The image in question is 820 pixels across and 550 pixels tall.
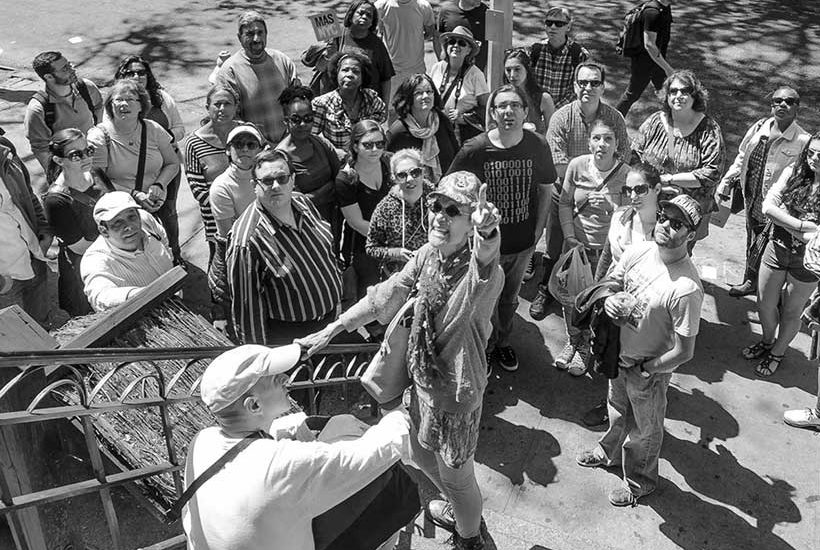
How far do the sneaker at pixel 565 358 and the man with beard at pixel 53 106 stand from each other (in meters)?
4.12

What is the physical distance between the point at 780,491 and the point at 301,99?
3.99 metres

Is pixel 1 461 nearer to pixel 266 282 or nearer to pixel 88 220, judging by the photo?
pixel 266 282

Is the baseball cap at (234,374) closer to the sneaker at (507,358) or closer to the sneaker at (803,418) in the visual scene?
the sneaker at (507,358)

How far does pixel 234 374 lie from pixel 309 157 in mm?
3208

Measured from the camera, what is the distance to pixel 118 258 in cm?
445

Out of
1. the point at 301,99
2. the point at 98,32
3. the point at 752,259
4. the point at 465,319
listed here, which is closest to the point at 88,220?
the point at 301,99

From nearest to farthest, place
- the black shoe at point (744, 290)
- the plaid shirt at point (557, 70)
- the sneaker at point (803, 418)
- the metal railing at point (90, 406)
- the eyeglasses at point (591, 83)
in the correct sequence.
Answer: the metal railing at point (90, 406) → the sneaker at point (803, 418) → the eyeglasses at point (591, 83) → the black shoe at point (744, 290) → the plaid shirt at point (557, 70)

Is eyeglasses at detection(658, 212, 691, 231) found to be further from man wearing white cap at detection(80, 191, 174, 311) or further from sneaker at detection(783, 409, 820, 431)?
man wearing white cap at detection(80, 191, 174, 311)

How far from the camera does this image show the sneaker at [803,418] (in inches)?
196

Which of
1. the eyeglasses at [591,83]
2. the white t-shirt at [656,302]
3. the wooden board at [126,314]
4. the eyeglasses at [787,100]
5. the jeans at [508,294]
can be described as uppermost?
the eyeglasses at [591,83]

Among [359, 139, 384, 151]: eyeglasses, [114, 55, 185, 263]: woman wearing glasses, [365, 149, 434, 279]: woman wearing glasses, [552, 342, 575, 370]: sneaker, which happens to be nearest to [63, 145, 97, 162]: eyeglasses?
[114, 55, 185, 263]: woman wearing glasses

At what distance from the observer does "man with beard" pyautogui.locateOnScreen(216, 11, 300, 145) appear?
652cm

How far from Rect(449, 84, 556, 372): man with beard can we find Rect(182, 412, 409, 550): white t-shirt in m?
2.97

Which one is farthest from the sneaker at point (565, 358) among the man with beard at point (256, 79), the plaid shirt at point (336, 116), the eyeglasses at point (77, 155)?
the eyeglasses at point (77, 155)
